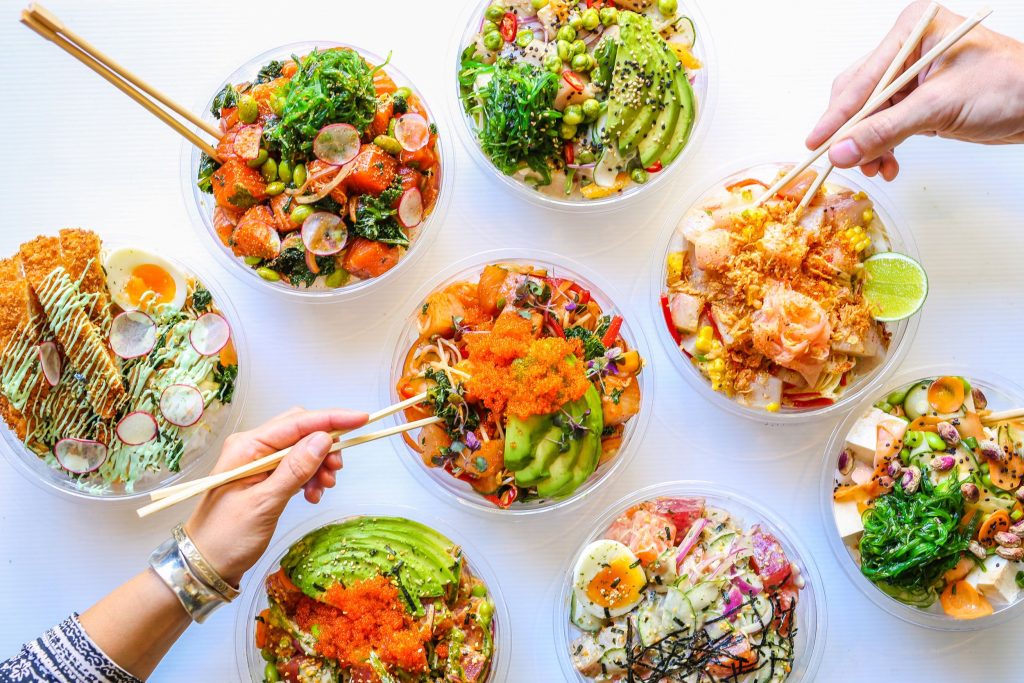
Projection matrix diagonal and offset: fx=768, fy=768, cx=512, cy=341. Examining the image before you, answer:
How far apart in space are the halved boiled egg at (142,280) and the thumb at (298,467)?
900mm

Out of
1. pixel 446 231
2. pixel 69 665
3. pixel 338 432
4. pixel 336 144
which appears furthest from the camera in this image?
pixel 446 231

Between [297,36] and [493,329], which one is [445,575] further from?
[297,36]

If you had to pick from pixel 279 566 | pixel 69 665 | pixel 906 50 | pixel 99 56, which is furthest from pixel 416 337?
pixel 906 50

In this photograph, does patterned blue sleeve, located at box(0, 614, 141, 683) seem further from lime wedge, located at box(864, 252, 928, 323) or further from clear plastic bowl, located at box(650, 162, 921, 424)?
lime wedge, located at box(864, 252, 928, 323)

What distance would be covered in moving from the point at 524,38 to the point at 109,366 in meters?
1.89

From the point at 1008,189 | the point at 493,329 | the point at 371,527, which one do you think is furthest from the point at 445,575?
the point at 1008,189

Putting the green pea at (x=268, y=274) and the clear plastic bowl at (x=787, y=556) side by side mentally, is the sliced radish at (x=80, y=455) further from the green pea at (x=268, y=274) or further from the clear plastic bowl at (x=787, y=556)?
the clear plastic bowl at (x=787, y=556)

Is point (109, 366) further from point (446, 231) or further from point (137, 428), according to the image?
point (446, 231)

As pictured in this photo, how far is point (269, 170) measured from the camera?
2738 millimetres

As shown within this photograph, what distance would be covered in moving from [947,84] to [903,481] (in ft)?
4.50

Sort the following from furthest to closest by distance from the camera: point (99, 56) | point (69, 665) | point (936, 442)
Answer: point (936, 442)
point (99, 56)
point (69, 665)

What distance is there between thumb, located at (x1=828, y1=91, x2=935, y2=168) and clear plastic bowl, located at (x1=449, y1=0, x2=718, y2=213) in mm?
588

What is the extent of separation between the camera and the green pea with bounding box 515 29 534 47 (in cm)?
283

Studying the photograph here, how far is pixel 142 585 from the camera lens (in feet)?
7.67
